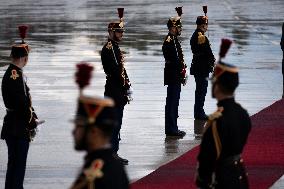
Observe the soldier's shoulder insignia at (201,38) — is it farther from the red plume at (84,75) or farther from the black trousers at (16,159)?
the red plume at (84,75)

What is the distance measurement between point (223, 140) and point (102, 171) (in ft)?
7.32

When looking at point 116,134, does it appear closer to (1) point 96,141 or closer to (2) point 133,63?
(1) point 96,141

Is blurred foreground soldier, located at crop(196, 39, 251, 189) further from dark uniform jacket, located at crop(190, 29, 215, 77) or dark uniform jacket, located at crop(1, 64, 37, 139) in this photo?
dark uniform jacket, located at crop(190, 29, 215, 77)

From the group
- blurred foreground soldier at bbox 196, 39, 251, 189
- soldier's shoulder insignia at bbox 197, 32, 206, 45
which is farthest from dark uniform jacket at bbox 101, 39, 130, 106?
blurred foreground soldier at bbox 196, 39, 251, 189

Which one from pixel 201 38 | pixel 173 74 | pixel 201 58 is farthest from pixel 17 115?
pixel 201 58

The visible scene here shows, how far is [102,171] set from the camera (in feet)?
18.3

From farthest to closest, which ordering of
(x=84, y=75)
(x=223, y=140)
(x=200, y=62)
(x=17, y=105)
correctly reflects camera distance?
(x=200, y=62) < (x=17, y=105) < (x=223, y=140) < (x=84, y=75)

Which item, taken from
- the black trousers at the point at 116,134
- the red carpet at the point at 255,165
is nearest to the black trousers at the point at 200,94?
the red carpet at the point at 255,165

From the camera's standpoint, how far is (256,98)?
17.9 meters

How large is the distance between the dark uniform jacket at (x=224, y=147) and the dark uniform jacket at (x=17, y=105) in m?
2.92

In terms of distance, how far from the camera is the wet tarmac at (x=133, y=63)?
13.2 meters

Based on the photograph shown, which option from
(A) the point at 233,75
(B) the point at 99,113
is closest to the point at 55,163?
(A) the point at 233,75

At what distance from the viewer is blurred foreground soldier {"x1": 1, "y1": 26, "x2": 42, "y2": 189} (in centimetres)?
1007

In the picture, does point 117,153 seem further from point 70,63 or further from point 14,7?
point 14,7
